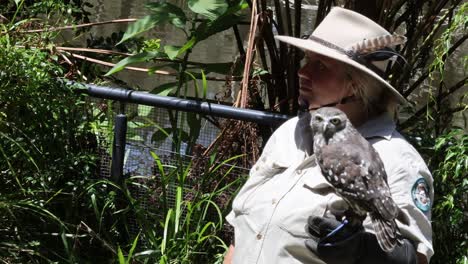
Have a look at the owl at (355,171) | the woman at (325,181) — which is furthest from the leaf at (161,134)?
the owl at (355,171)

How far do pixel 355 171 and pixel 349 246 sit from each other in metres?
0.21

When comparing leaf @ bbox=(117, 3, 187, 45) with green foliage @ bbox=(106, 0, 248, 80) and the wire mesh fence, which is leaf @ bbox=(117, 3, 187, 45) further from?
the wire mesh fence

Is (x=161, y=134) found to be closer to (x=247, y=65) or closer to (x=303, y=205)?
(x=247, y=65)

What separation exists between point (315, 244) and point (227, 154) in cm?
148

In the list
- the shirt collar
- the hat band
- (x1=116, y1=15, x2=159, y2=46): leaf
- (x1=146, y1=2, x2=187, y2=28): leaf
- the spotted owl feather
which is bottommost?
(x1=116, y1=15, x2=159, y2=46): leaf

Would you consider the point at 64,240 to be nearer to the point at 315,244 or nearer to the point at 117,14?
the point at 315,244

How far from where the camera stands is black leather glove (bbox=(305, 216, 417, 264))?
2.06 m


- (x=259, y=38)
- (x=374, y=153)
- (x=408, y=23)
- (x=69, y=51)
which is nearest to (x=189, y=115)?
(x=259, y=38)

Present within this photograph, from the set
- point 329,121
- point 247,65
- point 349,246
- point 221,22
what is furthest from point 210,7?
point 349,246

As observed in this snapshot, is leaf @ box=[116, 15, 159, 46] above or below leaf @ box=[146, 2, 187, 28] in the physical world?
below

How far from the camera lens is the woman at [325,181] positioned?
2.13 metres

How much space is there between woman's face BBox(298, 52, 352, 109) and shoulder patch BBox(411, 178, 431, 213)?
362mm

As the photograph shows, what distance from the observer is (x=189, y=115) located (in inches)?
144

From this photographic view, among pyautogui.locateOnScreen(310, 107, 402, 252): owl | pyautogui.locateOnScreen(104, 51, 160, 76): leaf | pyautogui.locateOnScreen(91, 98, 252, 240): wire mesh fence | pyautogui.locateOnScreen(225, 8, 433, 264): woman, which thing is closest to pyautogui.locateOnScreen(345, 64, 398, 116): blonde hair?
Result: pyautogui.locateOnScreen(225, 8, 433, 264): woman
